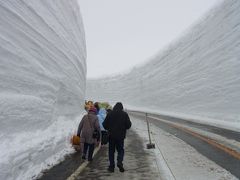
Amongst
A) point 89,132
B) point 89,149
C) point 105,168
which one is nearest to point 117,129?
point 105,168

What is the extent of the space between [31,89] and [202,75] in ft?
118

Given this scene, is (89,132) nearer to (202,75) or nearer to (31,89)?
(31,89)

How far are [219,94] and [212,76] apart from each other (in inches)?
173

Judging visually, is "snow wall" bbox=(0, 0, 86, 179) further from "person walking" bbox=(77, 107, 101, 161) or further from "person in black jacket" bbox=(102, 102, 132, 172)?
"person in black jacket" bbox=(102, 102, 132, 172)

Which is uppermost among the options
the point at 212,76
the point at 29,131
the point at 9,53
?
the point at 212,76

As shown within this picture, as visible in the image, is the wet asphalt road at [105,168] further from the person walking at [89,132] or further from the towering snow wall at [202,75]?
the towering snow wall at [202,75]

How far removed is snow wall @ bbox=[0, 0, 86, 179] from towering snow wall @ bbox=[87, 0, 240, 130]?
54.4 feet

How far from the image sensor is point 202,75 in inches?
1683

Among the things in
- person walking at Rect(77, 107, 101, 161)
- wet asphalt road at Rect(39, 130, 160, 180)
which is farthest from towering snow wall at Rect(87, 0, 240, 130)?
person walking at Rect(77, 107, 101, 161)

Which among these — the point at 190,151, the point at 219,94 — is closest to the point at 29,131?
the point at 190,151

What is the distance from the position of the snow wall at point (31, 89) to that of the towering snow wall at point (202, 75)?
16584mm

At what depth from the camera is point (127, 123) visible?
26.9ft

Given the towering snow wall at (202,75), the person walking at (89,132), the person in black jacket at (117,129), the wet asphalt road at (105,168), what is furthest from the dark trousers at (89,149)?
the towering snow wall at (202,75)

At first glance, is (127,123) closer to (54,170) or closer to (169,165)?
(169,165)
